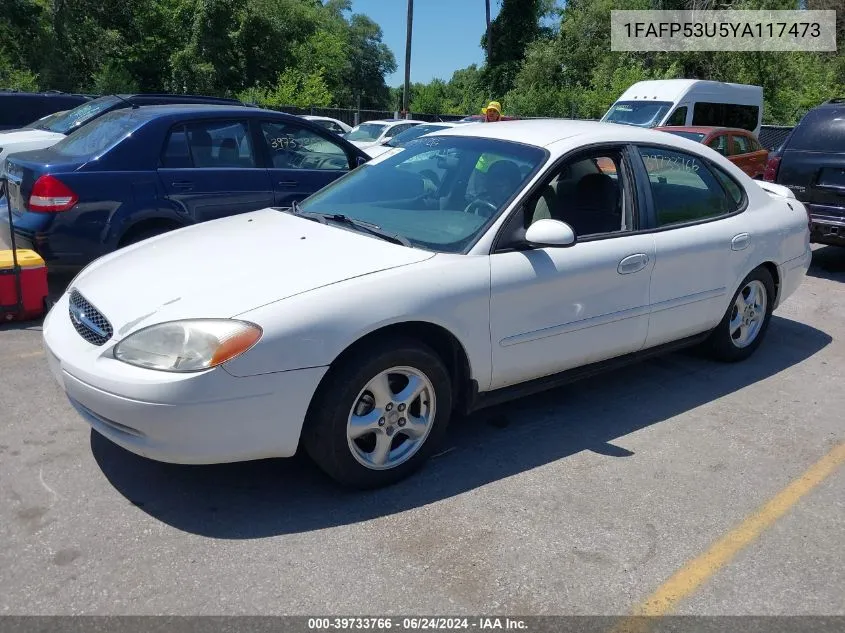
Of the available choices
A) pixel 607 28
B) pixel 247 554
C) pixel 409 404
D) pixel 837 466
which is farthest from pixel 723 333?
pixel 607 28

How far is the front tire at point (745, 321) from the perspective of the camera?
5.08 m

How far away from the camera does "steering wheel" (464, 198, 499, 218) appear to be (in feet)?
12.5

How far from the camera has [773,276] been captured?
5309mm

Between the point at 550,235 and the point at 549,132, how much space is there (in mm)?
944

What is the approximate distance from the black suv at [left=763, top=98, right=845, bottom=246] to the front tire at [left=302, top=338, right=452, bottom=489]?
239 inches

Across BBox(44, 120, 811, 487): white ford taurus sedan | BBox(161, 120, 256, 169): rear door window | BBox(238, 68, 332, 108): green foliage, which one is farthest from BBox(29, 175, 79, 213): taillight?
BBox(238, 68, 332, 108): green foliage

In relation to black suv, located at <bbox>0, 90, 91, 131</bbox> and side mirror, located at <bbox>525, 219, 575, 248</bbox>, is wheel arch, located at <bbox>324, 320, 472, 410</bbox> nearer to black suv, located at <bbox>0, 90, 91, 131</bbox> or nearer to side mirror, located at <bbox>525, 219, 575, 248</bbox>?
side mirror, located at <bbox>525, 219, 575, 248</bbox>

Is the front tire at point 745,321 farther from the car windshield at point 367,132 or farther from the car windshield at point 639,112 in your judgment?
the car windshield at point 367,132

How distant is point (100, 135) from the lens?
6.16 metres

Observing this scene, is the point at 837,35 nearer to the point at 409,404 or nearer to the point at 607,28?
the point at 607,28

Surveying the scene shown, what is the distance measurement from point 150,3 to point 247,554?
3606cm

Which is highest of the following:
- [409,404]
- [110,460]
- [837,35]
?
[837,35]

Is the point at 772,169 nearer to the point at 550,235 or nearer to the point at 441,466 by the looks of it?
the point at 550,235

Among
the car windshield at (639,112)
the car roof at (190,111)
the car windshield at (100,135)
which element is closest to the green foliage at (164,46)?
the car windshield at (639,112)
